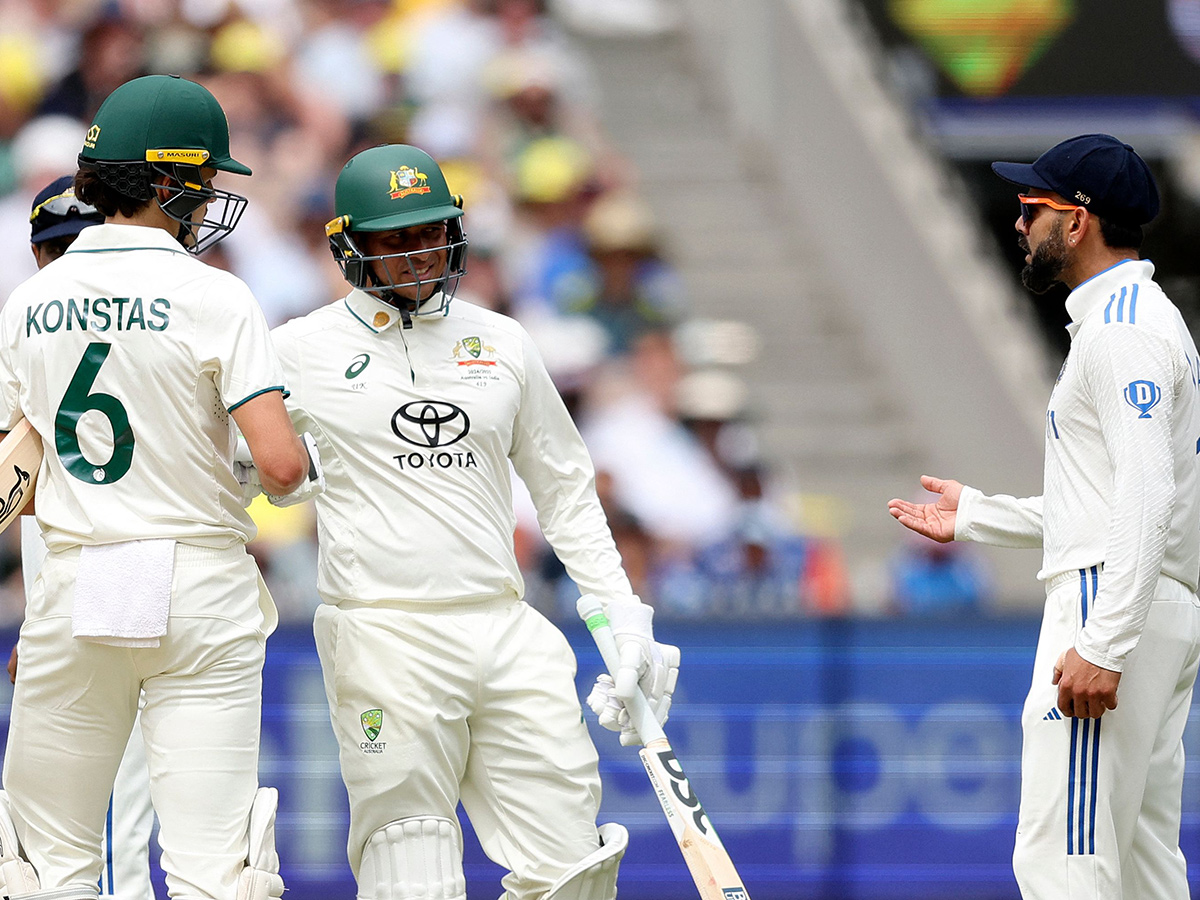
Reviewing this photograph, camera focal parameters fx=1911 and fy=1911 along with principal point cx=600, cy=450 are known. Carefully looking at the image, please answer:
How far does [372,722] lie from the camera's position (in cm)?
434

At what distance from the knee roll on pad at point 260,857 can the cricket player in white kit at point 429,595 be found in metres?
0.44

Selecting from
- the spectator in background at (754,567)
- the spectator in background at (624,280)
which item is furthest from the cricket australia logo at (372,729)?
the spectator in background at (624,280)

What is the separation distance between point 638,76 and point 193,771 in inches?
381

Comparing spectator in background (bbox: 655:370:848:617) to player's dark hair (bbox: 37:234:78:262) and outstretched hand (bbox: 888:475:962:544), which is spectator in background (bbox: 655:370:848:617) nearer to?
outstretched hand (bbox: 888:475:962:544)

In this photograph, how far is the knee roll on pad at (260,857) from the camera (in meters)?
3.79

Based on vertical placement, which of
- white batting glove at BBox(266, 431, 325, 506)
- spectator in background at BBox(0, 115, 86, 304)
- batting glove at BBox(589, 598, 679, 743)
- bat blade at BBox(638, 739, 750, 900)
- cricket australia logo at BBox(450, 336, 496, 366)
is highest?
spectator in background at BBox(0, 115, 86, 304)

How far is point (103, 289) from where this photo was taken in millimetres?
3842

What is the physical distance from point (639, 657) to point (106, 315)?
1454 mm

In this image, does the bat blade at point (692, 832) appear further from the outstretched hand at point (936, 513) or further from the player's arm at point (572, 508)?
the outstretched hand at point (936, 513)

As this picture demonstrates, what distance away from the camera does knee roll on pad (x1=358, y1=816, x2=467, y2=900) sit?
169 inches

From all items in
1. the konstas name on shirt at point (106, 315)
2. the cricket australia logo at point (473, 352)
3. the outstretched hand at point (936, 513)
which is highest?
the konstas name on shirt at point (106, 315)

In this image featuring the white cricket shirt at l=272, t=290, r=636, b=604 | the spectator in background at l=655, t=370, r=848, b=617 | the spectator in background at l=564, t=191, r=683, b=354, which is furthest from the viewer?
the spectator in background at l=564, t=191, r=683, b=354

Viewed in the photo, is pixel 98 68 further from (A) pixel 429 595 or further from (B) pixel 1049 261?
(B) pixel 1049 261

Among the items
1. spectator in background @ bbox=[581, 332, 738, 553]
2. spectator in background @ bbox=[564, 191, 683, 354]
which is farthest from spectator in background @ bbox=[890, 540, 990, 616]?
spectator in background @ bbox=[564, 191, 683, 354]
